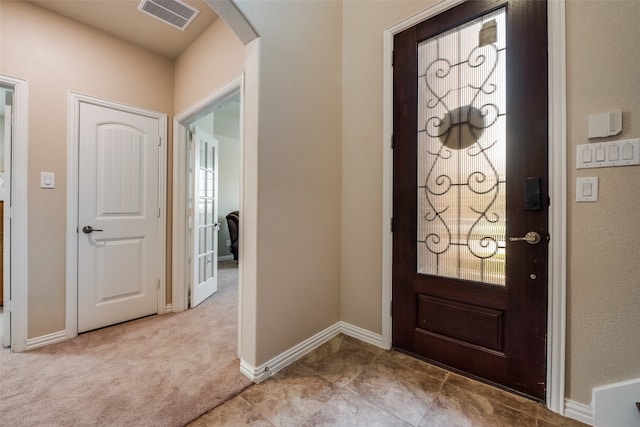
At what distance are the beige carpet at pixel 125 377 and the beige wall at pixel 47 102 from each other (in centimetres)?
44

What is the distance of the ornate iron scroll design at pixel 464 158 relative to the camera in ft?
4.95

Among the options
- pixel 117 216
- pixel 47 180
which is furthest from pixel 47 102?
pixel 117 216

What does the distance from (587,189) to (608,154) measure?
173 millimetres

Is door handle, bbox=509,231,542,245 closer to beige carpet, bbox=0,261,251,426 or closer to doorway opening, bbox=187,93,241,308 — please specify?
beige carpet, bbox=0,261,251,426

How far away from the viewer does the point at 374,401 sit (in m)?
1.39

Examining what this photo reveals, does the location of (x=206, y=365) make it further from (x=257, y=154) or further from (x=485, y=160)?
(x=485, y=160)

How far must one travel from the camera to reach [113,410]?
1321 mm

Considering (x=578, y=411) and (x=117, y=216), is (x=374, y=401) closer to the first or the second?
(x=578, y=411)

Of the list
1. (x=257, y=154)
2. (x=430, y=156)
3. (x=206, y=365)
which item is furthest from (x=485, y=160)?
(x=206, y=365)

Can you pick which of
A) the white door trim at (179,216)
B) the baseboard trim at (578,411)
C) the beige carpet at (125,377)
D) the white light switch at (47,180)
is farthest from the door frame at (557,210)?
the white light switch at (47,180)

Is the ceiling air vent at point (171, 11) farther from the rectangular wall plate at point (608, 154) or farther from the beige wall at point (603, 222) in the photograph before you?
the rectangular wall plate at point (608, 154)

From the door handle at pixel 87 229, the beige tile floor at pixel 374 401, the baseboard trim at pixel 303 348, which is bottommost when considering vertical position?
the beige tile floor at pixel 374 401

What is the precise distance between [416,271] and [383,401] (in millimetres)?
789

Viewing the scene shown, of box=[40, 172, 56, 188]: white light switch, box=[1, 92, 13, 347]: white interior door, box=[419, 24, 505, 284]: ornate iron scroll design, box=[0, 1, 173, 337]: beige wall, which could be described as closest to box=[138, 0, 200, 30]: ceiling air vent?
box=[0, 1, 173, 337]: beige wall
